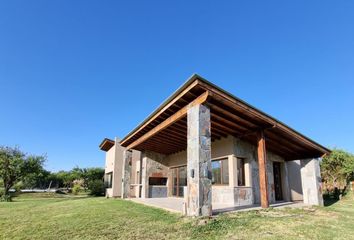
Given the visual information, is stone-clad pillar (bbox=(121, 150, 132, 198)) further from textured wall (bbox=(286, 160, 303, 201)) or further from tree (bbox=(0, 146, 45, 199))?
tree (bbox=(0, 146, 45, 199))

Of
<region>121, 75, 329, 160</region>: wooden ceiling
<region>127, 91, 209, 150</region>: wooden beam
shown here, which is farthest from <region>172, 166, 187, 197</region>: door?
<region>127, 91, 209, 150</region>: wooden beam

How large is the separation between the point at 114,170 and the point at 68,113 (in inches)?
306

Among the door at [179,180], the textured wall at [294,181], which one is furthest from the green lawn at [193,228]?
the door at [179,180]

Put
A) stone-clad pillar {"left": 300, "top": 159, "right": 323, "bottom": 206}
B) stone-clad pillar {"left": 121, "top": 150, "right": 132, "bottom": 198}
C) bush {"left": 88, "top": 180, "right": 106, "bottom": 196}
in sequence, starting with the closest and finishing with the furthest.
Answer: stone-clad pillar {"left": 300, "top": 159, "right": 323, "bottom": 206}
stone-clad pillar {"left": 121, "top": 150, "right": 132, "bottom": 198}
bush {"left": 88, "top": 180, "right": 106, "bottom": 196}

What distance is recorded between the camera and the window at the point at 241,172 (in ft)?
37.7

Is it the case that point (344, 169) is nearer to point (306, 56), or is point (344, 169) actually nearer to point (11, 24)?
point (306, 56)

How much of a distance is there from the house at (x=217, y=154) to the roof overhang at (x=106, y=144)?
5.95 m

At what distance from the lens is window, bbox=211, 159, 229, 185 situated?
11609 millimetres

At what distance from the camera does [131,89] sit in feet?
69.1

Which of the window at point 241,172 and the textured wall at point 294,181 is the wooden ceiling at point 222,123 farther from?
the textured wall at point 294,181

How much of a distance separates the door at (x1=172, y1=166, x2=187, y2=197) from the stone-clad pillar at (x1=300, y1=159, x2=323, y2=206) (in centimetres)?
746

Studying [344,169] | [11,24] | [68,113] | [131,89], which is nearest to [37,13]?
[11,24]

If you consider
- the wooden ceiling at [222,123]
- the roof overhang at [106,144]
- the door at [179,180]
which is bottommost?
the door at [179,180]

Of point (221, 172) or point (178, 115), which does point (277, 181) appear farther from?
point (178, 115)
